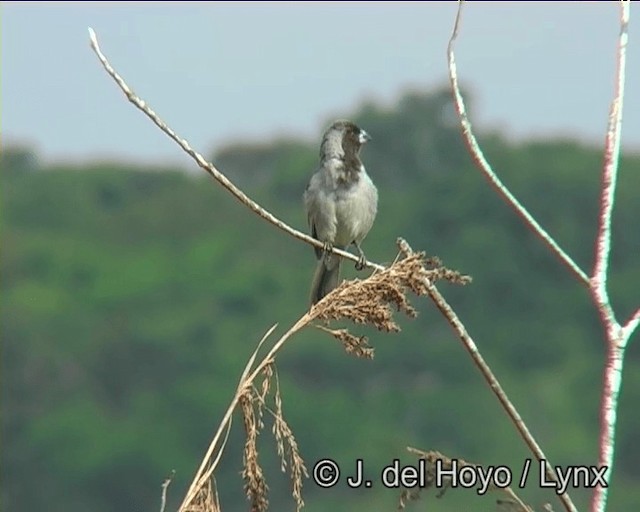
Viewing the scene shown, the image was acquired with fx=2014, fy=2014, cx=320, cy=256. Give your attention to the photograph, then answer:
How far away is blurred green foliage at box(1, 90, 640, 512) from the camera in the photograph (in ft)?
141

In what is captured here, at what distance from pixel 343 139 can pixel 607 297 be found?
4.07 m

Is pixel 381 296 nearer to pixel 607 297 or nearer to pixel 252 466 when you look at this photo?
pixel 252 466

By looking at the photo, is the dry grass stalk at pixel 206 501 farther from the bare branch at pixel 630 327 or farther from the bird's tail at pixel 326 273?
the bird's tail at pixel 326 273

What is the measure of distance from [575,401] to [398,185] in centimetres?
1478

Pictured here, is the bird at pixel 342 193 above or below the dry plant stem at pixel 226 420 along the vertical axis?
above

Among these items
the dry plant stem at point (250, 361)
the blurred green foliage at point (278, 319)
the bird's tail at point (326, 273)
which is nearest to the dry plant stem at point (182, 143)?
the dry plant stem at point (250, 361)

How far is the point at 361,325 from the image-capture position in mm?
3641

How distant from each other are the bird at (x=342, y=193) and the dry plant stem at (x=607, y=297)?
3732 mm

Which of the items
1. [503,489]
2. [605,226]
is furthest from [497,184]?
[503,489]

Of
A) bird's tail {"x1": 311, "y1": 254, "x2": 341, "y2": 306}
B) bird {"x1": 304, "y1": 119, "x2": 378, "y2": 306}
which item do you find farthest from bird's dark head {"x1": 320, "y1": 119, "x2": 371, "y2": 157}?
bird's tail {"x1": 311, "y1": 254, "x2": 341, "y2": 306}

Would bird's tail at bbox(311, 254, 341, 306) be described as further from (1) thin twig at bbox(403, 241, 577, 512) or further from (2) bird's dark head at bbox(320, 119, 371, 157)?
(1) thin twig at bbox(403, 241, 577, 512)

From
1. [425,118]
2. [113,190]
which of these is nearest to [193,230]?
[113,190]

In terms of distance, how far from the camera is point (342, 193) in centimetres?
703

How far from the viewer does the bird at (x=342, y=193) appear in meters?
7.01
